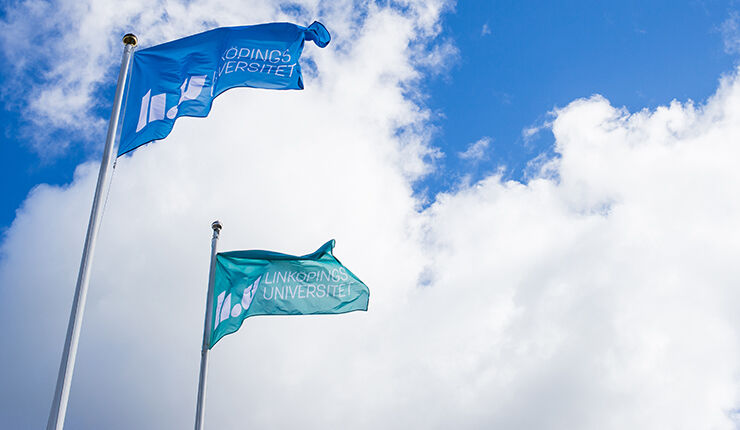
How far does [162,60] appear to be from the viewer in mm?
17312

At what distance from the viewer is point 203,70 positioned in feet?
58.9

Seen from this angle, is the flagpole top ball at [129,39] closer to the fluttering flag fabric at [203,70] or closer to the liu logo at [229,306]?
the fluttering flag fabric at [203,70]

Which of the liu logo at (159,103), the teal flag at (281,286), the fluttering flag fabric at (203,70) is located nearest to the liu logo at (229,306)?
the teal flag at (281,286)

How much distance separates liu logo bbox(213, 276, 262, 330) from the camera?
21.3 meters

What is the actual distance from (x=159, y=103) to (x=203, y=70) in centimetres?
Result: 180

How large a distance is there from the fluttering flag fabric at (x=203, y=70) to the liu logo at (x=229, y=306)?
258 inches

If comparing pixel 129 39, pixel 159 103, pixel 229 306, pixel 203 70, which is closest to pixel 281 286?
pixel 229 306

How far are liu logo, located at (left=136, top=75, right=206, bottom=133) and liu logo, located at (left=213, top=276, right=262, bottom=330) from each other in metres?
6.74

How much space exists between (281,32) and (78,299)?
9.25 meters

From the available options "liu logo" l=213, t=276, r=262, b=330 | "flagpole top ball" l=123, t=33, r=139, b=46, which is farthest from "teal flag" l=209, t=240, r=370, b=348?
"flagpole top ball" l=123, t=33, r=139, b=46

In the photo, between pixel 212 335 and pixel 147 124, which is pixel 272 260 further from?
pixel 147 124

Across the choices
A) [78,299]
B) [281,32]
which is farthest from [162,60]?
[78,299]

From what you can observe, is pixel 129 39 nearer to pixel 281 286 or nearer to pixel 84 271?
pixel 84 271

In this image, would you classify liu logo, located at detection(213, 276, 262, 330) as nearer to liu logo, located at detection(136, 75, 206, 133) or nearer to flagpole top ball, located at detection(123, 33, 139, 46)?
liu logo, located at detection(136, 75, 206, 133)
